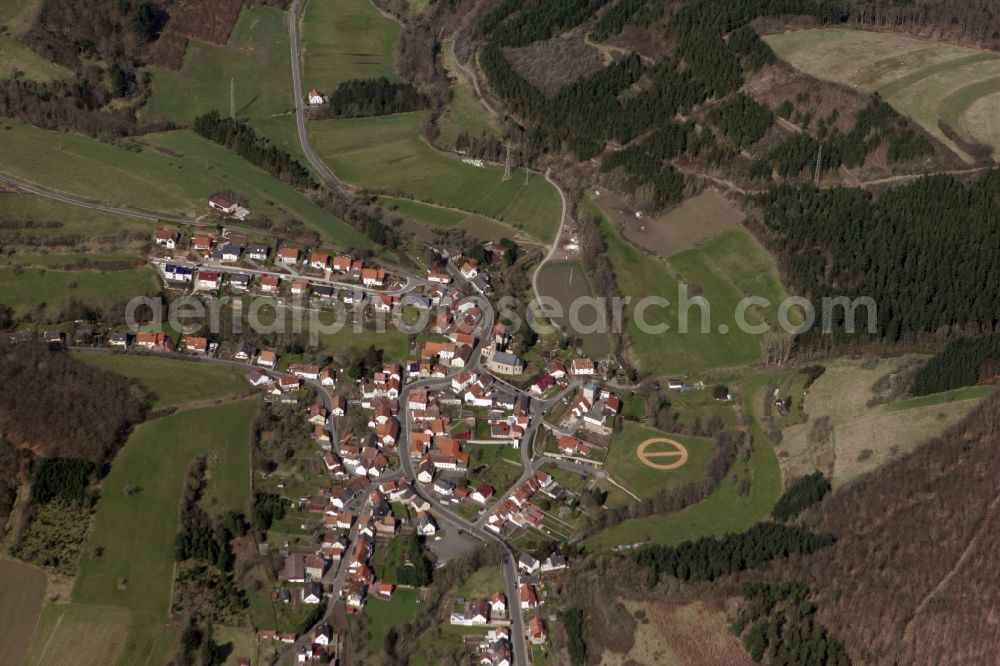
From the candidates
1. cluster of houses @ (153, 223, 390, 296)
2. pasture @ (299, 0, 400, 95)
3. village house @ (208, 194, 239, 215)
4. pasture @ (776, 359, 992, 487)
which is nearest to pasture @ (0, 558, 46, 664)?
cluster of houses @ (153, 223, 390, 296)

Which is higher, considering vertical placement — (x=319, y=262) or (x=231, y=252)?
(x=231, y=252)

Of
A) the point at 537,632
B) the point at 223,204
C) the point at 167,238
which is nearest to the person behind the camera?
the point at 537,632

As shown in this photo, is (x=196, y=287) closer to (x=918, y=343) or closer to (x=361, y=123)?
(x=361, y=123)

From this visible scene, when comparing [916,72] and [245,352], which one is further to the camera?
[916,72]

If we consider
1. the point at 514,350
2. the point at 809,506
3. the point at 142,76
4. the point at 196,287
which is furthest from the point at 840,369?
the point at 142,76

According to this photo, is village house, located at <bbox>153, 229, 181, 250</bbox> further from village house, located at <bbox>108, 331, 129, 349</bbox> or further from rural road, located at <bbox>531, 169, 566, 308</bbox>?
rural road, located at <bbox>531, 169, 566, 308</bbox>

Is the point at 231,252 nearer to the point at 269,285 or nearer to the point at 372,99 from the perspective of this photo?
the point at 269,285

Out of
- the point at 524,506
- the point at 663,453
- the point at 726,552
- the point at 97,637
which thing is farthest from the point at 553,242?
the point at 97,637

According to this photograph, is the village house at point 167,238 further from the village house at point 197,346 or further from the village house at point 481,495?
the village house at point 481,495

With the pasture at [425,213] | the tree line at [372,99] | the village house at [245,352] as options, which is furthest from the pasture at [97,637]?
the tree line at [372,99]
